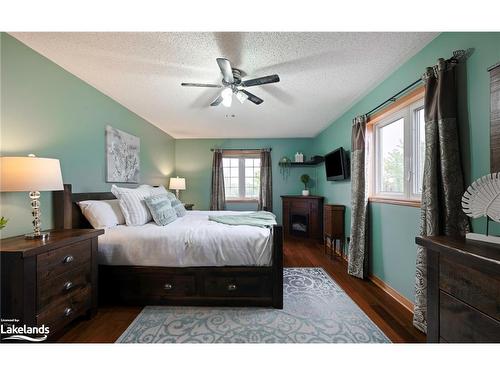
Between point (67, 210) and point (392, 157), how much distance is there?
3589 mm

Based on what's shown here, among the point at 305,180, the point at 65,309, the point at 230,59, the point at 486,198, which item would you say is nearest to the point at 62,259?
the point at 65,309

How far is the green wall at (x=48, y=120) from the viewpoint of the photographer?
5.18ft

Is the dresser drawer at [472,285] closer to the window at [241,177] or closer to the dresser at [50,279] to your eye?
the dresser at [50,279]

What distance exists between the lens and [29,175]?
139 cm

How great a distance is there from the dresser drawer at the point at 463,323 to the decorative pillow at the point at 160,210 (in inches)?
95.9

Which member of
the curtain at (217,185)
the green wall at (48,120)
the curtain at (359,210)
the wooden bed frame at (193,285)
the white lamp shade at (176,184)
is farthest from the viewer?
the curtain at (217,185)

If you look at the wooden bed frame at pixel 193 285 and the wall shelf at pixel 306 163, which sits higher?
the wall shelf at pixel 306 163

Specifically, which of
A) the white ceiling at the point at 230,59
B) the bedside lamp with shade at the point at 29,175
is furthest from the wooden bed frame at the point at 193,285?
the white ceiling at the point at 230,59

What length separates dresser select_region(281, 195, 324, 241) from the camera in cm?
430

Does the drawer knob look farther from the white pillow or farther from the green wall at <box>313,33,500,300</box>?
the green wall at <box>313,33,500,300</box>

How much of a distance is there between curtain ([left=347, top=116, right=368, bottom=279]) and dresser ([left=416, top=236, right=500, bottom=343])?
1.35 m

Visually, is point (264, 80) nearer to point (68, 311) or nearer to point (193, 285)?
point (193, 285)
